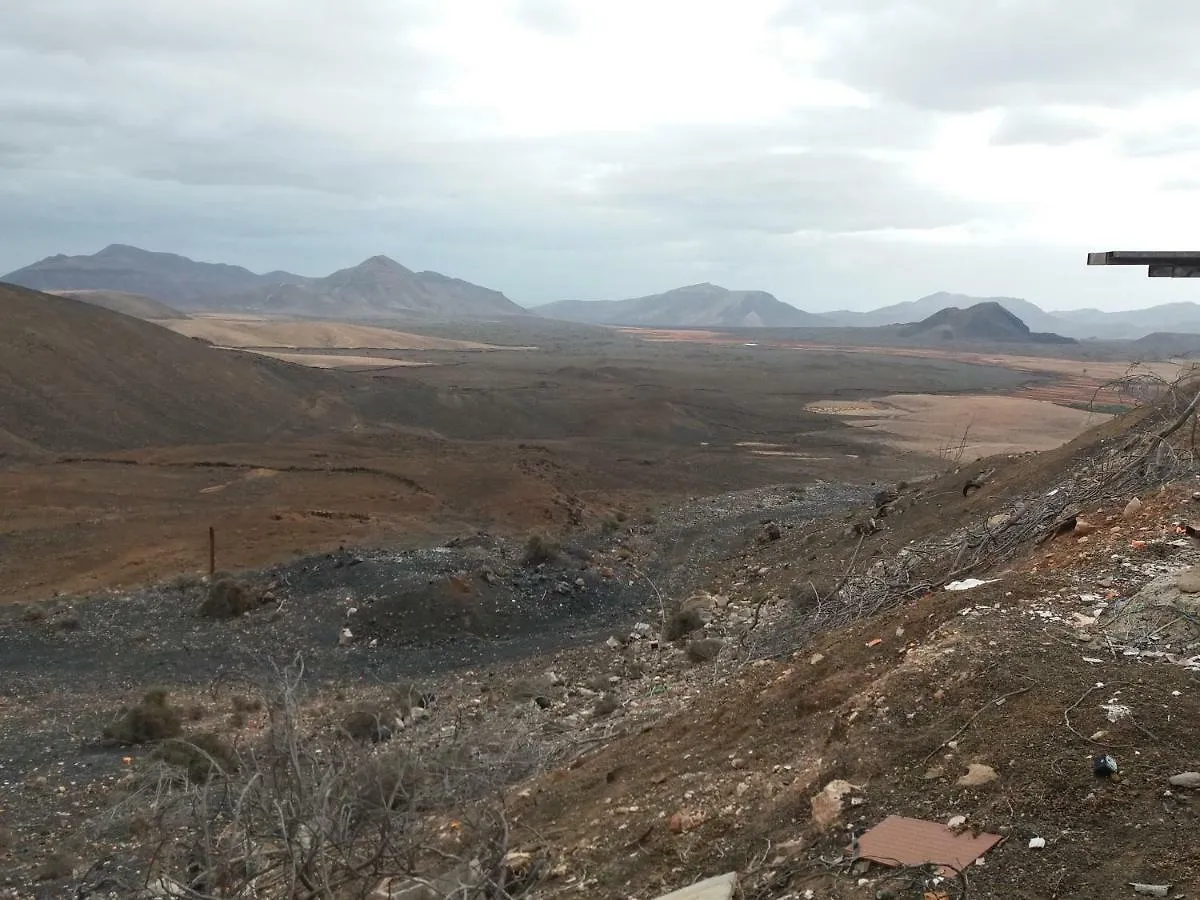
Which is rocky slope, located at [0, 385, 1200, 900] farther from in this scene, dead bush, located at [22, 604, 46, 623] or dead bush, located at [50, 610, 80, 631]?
dead bush, located at [50, 610, 80, 631]

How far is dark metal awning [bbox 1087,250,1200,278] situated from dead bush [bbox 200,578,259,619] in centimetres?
1395

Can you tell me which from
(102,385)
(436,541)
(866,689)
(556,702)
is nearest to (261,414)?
(102,385)

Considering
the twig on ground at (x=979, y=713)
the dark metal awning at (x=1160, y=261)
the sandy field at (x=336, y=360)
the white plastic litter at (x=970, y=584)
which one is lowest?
the twig on ground at (x=979, y=713)

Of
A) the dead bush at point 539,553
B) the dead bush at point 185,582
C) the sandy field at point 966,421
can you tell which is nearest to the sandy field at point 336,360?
the sandy field at point 966,421

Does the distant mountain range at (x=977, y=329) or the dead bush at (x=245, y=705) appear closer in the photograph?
the dead bush at (x=245, y=705)

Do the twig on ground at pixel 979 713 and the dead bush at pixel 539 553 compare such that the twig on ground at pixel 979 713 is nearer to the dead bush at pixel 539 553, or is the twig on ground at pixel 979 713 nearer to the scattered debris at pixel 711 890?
the scattered debris at pixel 711 890

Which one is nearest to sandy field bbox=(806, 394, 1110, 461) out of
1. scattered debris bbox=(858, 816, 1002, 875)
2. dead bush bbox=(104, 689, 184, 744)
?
dead bush bbox=(104, 689, 184, 744)

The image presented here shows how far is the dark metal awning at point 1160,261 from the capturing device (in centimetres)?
927

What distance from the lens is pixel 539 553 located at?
20078 mm

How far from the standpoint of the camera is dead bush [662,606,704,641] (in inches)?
575

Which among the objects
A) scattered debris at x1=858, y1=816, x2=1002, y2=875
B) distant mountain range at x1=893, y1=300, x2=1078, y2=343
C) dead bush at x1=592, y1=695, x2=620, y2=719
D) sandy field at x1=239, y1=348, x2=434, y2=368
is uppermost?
distant mountain range at x1=893, y1=300, x2=1078, y2=343

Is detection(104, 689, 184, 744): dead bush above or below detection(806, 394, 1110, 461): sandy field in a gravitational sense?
below

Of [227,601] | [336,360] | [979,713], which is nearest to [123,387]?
[227,601]

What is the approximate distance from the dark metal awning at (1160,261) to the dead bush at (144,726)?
39.2 feet
